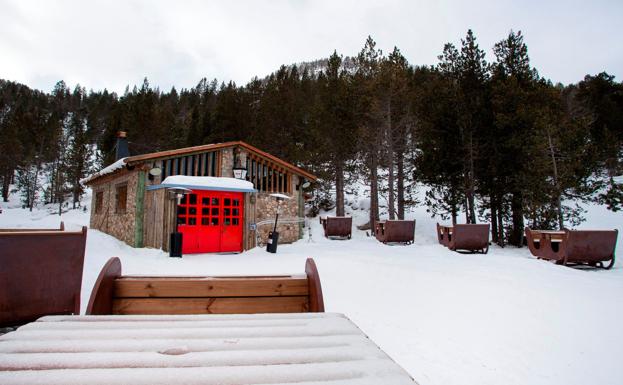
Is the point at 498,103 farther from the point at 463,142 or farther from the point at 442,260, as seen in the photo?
the point at 442,260

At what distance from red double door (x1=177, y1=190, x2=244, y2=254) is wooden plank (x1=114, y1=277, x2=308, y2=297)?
918 cm

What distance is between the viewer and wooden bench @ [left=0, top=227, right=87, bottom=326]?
128 inches

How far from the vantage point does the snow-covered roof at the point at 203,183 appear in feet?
33.9

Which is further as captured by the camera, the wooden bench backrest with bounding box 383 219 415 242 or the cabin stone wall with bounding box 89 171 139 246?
the wooden bench backrest with bounding box 383 219 415 242

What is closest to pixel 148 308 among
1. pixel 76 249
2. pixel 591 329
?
pixel 76 249

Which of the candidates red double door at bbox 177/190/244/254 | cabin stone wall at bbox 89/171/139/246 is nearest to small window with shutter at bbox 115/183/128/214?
cabin stone wall at bbox 89/171/139/246

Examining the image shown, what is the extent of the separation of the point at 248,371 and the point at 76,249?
358 cm

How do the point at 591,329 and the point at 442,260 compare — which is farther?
the point at 442,260

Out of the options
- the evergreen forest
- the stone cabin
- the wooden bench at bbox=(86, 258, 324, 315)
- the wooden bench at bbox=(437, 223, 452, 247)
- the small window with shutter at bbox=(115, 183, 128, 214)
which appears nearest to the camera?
the wooden bench at bbox=(86, 258, 324, 315)

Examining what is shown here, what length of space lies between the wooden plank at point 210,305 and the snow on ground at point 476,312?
1.56 m

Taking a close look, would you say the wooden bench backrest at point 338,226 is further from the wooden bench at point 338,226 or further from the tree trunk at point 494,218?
the tree trunk at point 494,218

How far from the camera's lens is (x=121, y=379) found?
3.31ft

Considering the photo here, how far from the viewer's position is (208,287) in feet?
7.76

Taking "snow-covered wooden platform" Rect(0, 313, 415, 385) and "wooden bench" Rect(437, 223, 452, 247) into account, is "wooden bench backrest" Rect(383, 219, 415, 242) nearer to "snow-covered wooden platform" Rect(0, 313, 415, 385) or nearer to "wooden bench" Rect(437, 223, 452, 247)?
"wooden bench" Rect(437, 223, 452, 247)
